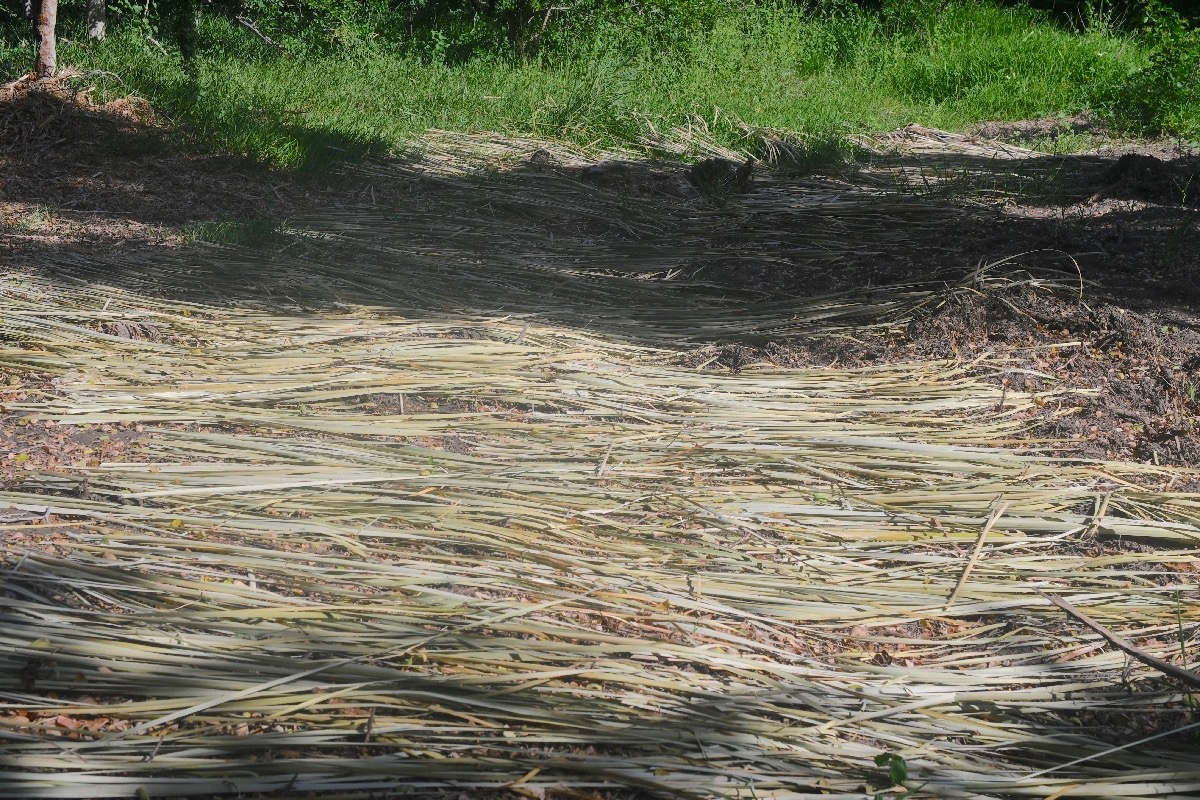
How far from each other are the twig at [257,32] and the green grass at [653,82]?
0.10 metres

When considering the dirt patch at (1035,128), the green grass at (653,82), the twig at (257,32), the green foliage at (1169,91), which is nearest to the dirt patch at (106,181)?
the green grass at (653,82)

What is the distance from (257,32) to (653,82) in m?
3.51

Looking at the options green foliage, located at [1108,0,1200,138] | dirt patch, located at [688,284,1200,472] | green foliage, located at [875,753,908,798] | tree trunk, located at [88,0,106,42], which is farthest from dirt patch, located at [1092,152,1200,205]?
tree trunk, located at [88,0,106,42]

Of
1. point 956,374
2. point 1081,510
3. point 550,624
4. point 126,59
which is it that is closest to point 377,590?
point 550,624

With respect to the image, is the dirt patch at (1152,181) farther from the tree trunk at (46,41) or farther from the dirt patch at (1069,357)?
the tree trunk at (46,41)

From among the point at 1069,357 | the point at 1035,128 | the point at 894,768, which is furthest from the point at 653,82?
the point at 894,768

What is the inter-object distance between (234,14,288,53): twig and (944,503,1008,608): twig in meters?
8.03

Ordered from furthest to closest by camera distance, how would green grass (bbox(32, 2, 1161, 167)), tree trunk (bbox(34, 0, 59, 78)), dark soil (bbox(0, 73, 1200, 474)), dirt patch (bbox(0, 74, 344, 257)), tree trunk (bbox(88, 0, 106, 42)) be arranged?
tree trunk (bbox(88, 0, 106, 42)) < green grass (bbox(32, 2, 1161, 167)) < tree trunk (bbox(34, 0, 59, 78)) < dirt patch (bbox(0, 74, 344, 257)) < dark soil (bbox(0, 73, 1200, 474))

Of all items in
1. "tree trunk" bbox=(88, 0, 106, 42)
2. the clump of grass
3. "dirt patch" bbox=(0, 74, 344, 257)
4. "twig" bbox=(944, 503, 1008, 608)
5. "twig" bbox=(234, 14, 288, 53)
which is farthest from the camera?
"twig" bbox=(234, 14, 288, 53)

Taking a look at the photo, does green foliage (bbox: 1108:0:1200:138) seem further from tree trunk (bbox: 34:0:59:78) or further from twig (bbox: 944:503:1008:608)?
tree trunk (bbox: 34:0:59:78)

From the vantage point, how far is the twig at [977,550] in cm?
240

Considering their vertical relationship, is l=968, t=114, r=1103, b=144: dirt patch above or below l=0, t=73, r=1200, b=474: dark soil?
above

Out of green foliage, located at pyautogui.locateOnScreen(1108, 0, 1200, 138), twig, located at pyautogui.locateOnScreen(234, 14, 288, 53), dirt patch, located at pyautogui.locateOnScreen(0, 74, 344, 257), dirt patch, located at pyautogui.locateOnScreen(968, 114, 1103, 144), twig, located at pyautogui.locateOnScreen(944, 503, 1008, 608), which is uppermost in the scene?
green foliage, located at pyautogui.locateOnScreen(1108, 0, 1200, 138)

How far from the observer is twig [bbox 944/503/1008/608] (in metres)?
2.40
